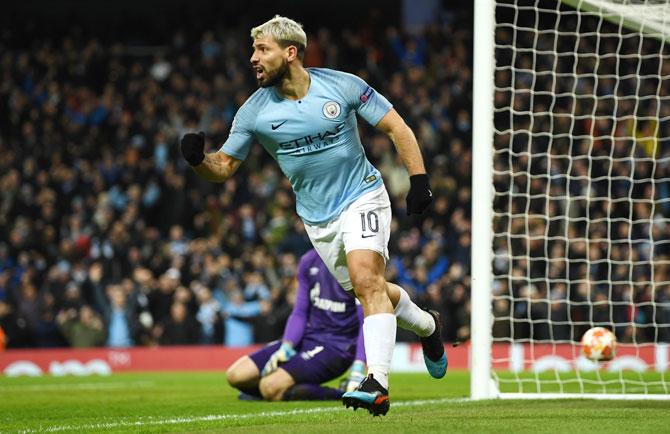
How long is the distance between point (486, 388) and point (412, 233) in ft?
33.7

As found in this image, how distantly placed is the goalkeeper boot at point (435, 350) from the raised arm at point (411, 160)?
1391 mm

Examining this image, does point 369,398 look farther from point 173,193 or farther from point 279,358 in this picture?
point 173,193

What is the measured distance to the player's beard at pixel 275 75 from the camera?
24.0 feet

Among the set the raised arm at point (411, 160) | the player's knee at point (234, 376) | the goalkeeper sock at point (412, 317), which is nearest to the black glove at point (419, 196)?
the raised arm at point (411, 160)

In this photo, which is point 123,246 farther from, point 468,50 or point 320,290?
point 320,290

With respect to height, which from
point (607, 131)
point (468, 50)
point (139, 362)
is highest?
point (468, 50)

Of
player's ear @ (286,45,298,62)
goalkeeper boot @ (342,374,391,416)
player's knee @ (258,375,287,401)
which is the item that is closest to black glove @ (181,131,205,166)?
player's ear @ (286,45,298,62)

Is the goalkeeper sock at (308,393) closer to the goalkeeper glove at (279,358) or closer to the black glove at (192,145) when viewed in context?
the goalkeeper glove at (279,358)

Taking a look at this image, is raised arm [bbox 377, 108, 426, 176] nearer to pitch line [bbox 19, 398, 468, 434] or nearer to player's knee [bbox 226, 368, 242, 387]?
pitch line [bbox 19, 398, 468, 434]

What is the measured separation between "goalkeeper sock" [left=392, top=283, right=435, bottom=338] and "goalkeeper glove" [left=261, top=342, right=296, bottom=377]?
97.0 inches

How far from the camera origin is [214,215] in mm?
21500

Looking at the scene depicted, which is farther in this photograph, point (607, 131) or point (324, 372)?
point (607, 131)

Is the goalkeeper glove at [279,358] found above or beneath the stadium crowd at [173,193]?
beneath

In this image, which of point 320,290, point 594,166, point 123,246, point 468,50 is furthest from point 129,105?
point 320,290
